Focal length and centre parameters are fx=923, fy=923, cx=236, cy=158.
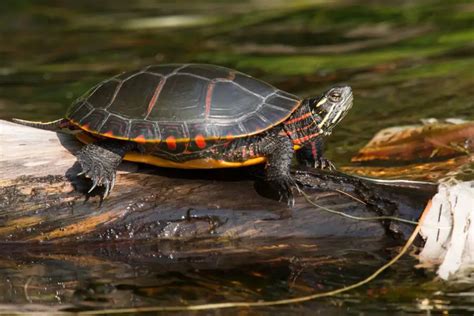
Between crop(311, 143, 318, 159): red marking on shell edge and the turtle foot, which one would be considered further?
crop(311, 143, 318, 159): red marking on shell edge

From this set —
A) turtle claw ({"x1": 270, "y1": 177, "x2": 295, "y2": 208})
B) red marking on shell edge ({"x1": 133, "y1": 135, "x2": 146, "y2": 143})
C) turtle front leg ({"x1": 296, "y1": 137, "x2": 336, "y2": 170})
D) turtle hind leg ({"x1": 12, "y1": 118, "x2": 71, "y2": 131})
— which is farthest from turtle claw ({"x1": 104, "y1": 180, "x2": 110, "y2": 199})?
turtle front leg ({"x1": 296, "y1": 137, "x2": 336, "y2": 170})

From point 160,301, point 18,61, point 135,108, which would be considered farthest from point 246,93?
point 18,61

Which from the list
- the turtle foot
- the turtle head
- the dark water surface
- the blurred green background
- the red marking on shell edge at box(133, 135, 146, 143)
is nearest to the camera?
the dark water surface

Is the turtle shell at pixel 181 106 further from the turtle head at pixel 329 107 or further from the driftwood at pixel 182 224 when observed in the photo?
the driftwood at pixel 182 224

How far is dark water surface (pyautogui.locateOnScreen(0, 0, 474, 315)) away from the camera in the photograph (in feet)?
12.0

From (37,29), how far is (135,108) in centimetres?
768

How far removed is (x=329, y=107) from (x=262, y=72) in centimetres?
429

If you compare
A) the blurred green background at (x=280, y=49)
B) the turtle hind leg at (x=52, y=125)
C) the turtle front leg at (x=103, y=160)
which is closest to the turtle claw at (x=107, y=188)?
the turtle front leg at (x=103, y=160)

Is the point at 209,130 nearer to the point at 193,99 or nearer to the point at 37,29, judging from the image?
the point at 193,99

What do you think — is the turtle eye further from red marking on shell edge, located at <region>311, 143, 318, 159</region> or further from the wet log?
the wet log

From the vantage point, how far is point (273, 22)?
Result: 1091cm

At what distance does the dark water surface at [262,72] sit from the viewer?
3.65 m

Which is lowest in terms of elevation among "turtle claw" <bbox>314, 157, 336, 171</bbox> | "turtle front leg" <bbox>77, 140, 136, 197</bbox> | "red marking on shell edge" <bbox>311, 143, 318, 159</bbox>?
"turtle claw" <bbox>314, 157, 336, 171</bbox>

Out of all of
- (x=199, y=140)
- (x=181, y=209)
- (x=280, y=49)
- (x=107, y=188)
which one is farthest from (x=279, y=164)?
(x=280, y=49)
